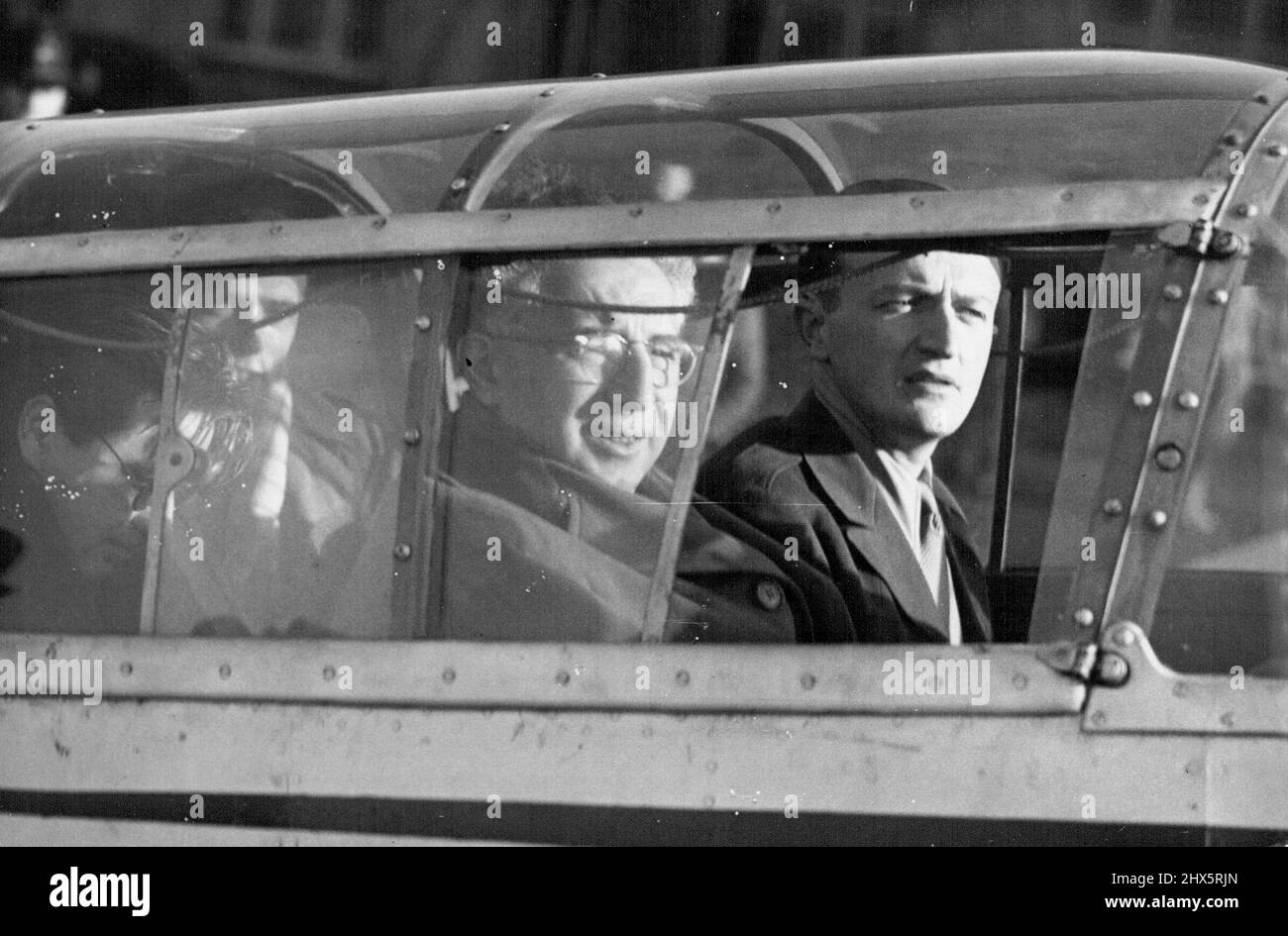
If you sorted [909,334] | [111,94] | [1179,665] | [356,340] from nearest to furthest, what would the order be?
1. [1179,665]
2. [909,334]
3. [356,340]
4. [111,94]

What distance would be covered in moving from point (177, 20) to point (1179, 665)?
929cm

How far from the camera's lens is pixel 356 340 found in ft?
7.83

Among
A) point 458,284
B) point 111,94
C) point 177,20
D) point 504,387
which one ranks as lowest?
point 504,387

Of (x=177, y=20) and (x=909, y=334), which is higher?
(x=177, y=20)

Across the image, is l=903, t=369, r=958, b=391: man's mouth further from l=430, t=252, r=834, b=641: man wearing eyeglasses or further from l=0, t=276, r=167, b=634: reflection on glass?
l=0, t=276, r=167, b=634: reflection on glass

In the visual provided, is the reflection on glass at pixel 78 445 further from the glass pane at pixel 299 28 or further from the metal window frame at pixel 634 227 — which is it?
the glass pane at pixel 299 28

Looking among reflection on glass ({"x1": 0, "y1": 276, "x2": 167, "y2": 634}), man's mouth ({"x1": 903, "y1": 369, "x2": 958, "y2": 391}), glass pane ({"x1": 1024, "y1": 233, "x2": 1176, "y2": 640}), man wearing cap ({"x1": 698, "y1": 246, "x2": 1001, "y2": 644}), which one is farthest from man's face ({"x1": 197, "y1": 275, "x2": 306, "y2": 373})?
glass pane ({"x1": 1024, "y1": 233, "x2": 1176, "y2": 640})

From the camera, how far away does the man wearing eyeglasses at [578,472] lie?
2.21 metres

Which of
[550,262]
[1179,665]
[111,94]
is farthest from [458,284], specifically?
[111,94]

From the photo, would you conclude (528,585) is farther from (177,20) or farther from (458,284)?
(177,20)

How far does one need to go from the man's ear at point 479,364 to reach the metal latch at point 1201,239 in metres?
0.97

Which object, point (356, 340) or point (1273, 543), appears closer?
point (1273, 543)

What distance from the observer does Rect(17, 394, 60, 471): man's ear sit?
8.32ft

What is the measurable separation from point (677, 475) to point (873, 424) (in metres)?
0.29
